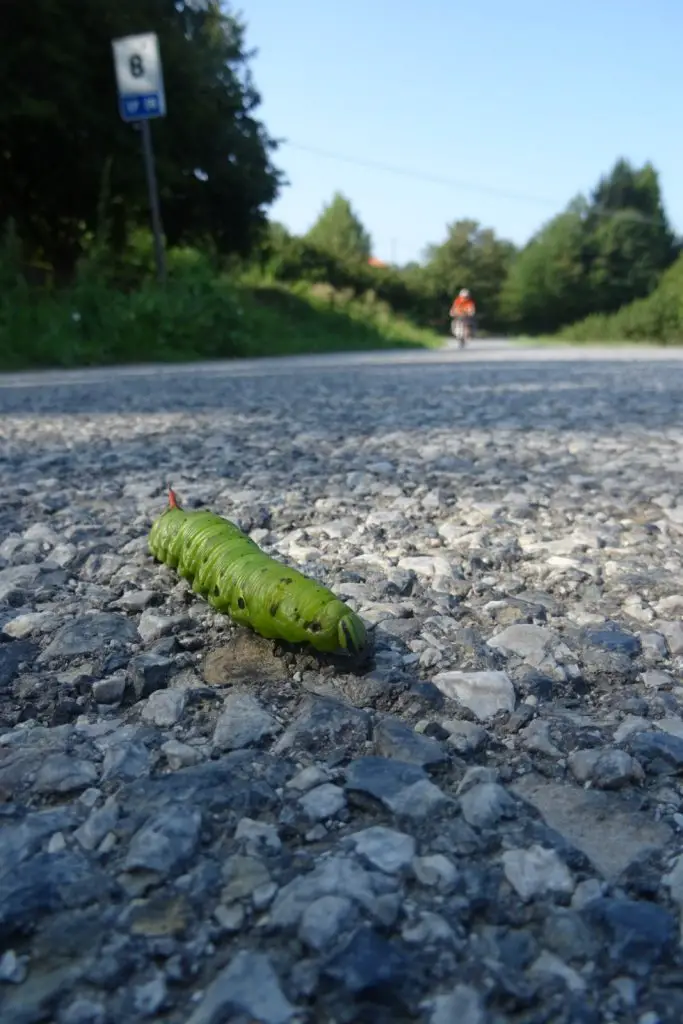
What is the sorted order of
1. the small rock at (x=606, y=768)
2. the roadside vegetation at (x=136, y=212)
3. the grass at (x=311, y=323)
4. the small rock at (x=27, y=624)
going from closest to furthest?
1. the small rock at (x=606, y=768)
2. the small rock at (x=27, y=624)
3. the roadside vegetation at (x=136, y=212)
4. the grass at (x=311, y=323)

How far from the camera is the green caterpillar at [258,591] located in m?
1.23

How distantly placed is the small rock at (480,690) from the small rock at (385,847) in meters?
0.31

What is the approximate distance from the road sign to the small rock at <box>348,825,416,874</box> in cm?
1386

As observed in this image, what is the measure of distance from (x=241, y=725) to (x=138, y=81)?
14.0 metres

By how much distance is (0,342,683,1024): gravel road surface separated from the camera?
714mm

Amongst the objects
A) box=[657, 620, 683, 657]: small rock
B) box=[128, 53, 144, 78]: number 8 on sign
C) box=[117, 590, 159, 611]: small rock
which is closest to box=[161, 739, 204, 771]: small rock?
box=[117, 590, 159, 611]: small rock

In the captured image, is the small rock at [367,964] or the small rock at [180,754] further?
the small rock at [180,754]

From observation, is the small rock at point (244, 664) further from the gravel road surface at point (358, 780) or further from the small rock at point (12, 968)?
the small rock at point (12, 968)

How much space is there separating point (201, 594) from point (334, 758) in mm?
618

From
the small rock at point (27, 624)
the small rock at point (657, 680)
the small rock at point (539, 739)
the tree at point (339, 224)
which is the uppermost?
Answer: the tree at point (339, 224)

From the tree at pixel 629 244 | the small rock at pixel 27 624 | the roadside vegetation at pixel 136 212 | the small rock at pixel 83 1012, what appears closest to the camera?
the small rock at pixel 83 1012

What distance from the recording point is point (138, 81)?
1299 cm

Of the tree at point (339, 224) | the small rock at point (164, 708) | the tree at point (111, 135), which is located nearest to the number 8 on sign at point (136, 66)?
the tree at point (111, 135)

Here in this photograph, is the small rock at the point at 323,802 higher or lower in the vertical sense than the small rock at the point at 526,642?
lower
